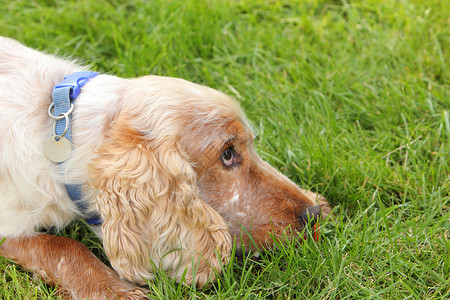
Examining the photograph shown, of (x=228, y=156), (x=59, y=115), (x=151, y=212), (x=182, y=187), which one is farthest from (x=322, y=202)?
(x=59, y=115)

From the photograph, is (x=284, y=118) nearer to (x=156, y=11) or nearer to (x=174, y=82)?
(x=174, y=82)

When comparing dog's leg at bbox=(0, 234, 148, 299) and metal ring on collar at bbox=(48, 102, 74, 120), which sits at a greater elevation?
metal ring on collar at bbox=(48, 102, 74, 120)

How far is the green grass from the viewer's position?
3.11 metres

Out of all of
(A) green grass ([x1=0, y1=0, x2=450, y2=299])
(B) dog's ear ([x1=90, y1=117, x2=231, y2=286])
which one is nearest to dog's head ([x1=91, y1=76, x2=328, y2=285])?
Result: (B) dog's ear ([x1=90, y1=117, x2=231, y2=286])

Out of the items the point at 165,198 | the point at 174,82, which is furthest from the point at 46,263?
the point at 174,82

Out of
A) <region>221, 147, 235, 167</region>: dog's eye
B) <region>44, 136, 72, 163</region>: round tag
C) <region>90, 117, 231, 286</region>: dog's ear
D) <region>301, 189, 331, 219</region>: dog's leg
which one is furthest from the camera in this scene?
<region>301, 189, 331, 219</region>: dog's leg

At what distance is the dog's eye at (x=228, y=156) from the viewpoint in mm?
3242

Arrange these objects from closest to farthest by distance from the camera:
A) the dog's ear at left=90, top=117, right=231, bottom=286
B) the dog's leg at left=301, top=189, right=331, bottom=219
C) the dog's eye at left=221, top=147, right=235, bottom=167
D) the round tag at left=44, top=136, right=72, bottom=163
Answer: the dog's ear at left=90, top=117, right=231, bottom=286, the round tag at left=44, top=136, right=72, bottom=163, the dog's eye at left=221, top=147, right=235, bottom=167, the dog's leg at left=301, top=189, right=331, bottom=219

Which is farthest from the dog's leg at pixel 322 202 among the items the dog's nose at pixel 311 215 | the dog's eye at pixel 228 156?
the dog's eye at pixel 228 156

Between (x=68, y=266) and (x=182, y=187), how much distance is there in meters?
0.90

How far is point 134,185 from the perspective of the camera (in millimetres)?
2928

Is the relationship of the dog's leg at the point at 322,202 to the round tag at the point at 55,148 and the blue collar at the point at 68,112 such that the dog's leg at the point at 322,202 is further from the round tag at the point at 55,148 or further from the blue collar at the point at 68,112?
the round tag at the point at 55,148

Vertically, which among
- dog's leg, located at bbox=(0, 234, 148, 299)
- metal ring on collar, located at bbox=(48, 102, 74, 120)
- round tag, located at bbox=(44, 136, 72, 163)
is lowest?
dog's leg, located at bbox=(0, 234, 148, 299)

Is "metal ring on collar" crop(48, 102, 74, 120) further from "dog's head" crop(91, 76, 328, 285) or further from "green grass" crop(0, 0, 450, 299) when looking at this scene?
"green grass" crop(0, 0, 450, 299)
